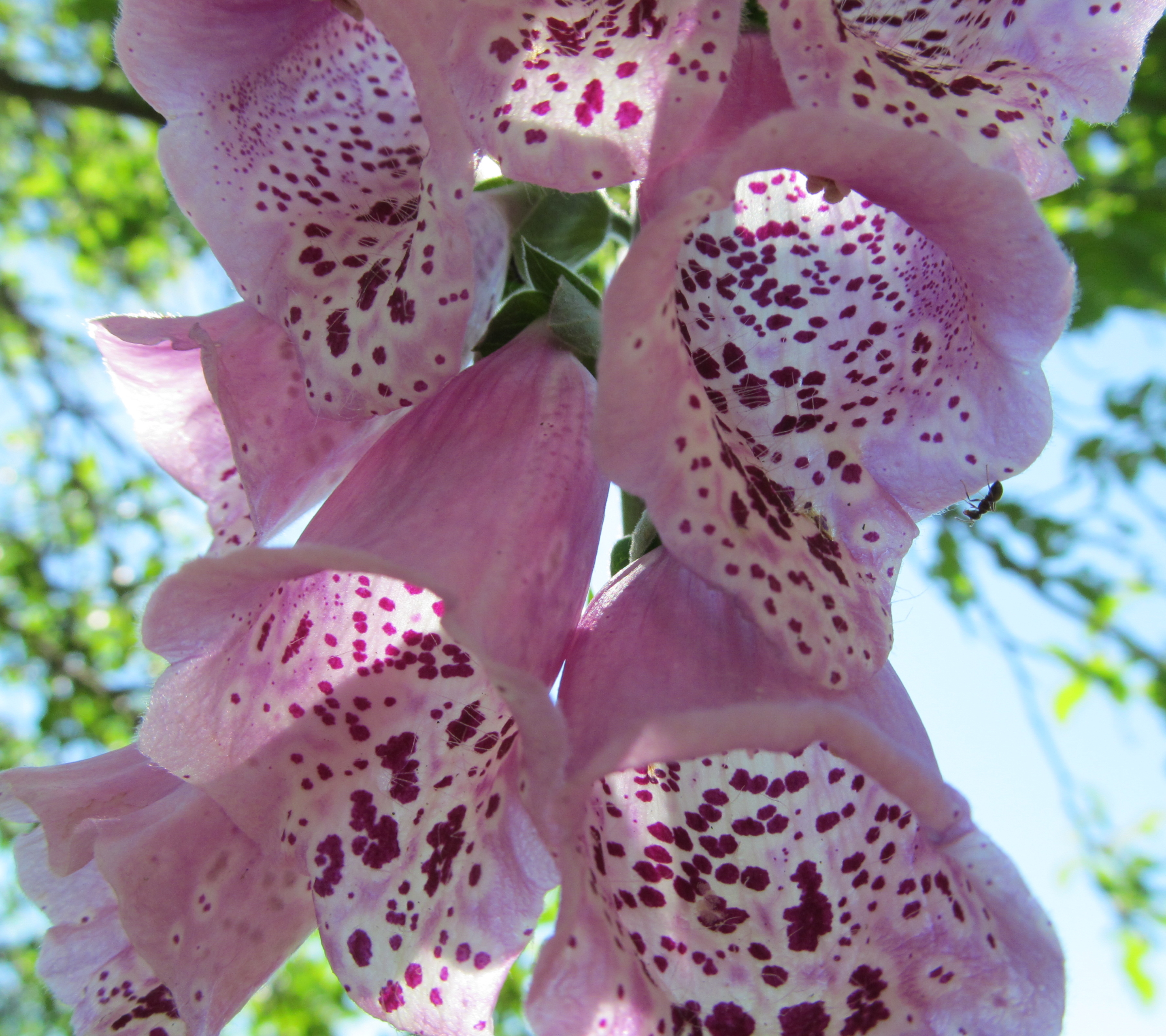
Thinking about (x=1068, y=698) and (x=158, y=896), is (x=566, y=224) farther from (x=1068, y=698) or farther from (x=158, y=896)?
(x=1068, y=698)

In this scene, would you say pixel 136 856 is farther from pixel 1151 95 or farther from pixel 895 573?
pixel 1151 95

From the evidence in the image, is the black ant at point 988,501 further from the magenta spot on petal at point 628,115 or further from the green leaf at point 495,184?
the green leaf at point 495,184

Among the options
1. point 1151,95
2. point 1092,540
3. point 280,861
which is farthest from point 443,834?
point 1151,95

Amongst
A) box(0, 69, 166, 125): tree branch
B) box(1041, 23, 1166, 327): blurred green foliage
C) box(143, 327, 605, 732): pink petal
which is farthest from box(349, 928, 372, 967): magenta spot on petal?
box(1041, 23, 1166, 327): blurred green foliage

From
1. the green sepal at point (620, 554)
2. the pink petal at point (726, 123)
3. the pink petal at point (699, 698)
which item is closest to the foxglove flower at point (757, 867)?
the pink petal at point (699, 698)

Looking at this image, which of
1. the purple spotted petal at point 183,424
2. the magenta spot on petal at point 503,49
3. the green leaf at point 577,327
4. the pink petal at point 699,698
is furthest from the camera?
the purple spotted petal at point 183,424

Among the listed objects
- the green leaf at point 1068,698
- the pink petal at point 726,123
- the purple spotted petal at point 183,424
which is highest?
the pink petal at point 726,123

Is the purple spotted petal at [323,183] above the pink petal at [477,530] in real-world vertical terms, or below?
above
